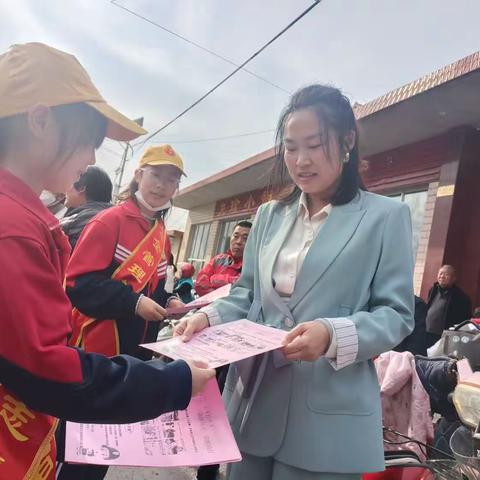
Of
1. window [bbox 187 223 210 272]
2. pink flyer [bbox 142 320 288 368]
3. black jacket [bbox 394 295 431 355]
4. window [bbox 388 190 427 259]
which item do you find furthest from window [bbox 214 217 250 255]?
pink flyer [bbox 142 320 288 368]

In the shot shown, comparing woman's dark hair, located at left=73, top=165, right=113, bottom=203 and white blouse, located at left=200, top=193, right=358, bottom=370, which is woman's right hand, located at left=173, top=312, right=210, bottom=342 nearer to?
white blouse, located at left=200, top=193, right=358, bottom=370

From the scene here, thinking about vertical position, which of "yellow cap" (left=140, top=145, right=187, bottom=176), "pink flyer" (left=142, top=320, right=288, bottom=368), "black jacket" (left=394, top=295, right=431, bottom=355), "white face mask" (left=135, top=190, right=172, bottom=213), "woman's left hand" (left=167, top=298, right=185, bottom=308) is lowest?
"pink flyer" (left=142, top=320, right=288, bottom=368)

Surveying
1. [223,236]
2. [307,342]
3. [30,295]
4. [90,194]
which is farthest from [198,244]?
[30,295]

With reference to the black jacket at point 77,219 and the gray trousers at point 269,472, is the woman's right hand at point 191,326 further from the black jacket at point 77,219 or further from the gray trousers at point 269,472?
the black jacket at point 77,219

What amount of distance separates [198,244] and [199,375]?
46.4 ft

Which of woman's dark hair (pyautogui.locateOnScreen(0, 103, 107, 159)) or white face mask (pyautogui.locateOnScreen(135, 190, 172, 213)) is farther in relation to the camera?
white face mask (pyautogui.locateOnScreen(135, 190, 172, 213))

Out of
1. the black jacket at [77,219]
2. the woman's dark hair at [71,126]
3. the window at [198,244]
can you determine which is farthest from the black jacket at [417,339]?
the window at [198,244]

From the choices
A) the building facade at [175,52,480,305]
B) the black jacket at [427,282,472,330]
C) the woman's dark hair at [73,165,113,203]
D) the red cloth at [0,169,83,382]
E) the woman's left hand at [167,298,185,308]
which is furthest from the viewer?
the black jacket at [427,282,472,330]

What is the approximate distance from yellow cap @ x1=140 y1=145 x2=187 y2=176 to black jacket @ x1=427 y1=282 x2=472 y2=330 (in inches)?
147

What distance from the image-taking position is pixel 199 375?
3.24 ft

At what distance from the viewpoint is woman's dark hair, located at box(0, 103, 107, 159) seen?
35.4 inches

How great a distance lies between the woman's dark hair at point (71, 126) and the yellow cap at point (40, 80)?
0.03 metres

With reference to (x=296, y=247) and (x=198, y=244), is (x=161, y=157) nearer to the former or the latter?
(x=296, y=247)

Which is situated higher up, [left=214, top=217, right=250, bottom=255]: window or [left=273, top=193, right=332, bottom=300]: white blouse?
[left=214, top=217, right=250, bottom=255]: window
